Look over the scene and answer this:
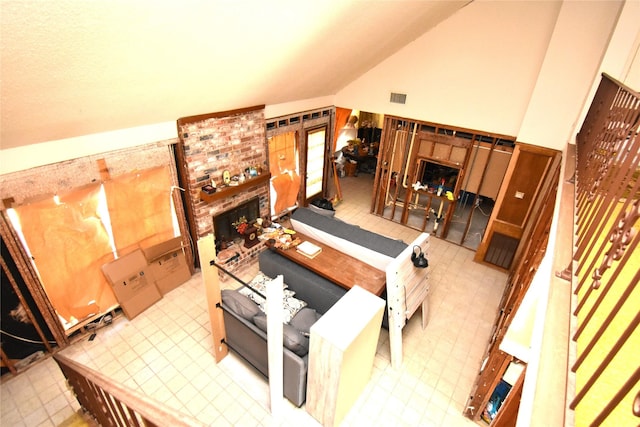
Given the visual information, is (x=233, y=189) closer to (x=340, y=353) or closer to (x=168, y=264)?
(x=168, y=264)

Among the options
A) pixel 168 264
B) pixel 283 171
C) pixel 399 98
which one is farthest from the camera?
pixel 283 171

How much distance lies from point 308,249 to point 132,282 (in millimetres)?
2614

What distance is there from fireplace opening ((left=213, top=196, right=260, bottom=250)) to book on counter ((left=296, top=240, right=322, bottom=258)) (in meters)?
1.54

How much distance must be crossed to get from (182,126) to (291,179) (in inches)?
113

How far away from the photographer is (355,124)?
10.3 meters

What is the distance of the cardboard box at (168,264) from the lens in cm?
471

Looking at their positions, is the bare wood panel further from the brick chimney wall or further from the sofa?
the brick chimney wall

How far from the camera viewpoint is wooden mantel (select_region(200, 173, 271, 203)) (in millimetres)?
4863

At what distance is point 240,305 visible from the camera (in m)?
3.57

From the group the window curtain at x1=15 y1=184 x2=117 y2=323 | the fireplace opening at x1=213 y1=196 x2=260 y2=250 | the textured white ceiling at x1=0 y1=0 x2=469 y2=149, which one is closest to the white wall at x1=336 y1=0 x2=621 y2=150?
the textured white ceiling at x1=0 y1=0 x2=469 y2=149

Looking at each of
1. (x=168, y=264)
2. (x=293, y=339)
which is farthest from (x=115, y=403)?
(x=168, y=264)

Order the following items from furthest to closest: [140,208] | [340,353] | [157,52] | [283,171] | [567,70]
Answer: [283,171], [567,70], [140,208], [340,353], [157,52]

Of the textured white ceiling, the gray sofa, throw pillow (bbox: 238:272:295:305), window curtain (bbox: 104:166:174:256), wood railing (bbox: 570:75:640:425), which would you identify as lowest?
throw pillow (bbox: 238:272:295:305)

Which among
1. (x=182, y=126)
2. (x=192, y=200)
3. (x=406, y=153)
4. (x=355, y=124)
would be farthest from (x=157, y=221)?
(x=355, y=124)
